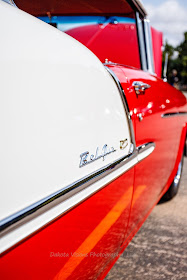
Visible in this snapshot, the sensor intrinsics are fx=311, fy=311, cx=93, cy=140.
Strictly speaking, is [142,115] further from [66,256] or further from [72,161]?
[66,256]

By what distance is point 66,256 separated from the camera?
99cm

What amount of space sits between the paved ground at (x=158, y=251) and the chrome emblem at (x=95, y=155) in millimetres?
892

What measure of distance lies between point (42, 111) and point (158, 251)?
1.52 metres

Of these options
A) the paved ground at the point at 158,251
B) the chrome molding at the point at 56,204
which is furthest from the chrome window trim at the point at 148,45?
the paved ground at the point at 158,251

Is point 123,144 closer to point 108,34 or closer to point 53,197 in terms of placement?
point 53,197

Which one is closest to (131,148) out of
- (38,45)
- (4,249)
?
(38,45)

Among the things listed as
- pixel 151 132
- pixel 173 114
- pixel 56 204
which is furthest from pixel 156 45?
pixel 56 204

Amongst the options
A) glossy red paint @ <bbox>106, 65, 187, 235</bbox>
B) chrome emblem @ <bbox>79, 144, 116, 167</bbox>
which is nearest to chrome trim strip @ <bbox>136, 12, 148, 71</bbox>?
glossy red paint @ <bbox>106, 65, 187, 235</bbox>

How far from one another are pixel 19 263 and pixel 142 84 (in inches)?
44.4

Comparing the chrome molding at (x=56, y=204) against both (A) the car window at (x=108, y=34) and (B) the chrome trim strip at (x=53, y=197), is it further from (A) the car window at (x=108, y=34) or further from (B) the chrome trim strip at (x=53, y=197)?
(A) the car window at (x=108, y=34)

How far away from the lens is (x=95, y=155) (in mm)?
1111

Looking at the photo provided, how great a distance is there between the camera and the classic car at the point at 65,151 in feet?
2.54

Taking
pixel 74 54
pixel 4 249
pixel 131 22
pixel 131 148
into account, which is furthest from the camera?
pixel 131 22

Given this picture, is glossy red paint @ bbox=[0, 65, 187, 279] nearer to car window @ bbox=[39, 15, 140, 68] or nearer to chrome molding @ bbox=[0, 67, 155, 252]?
chrome molding @ bbox=[0, 67, 155, 252]
